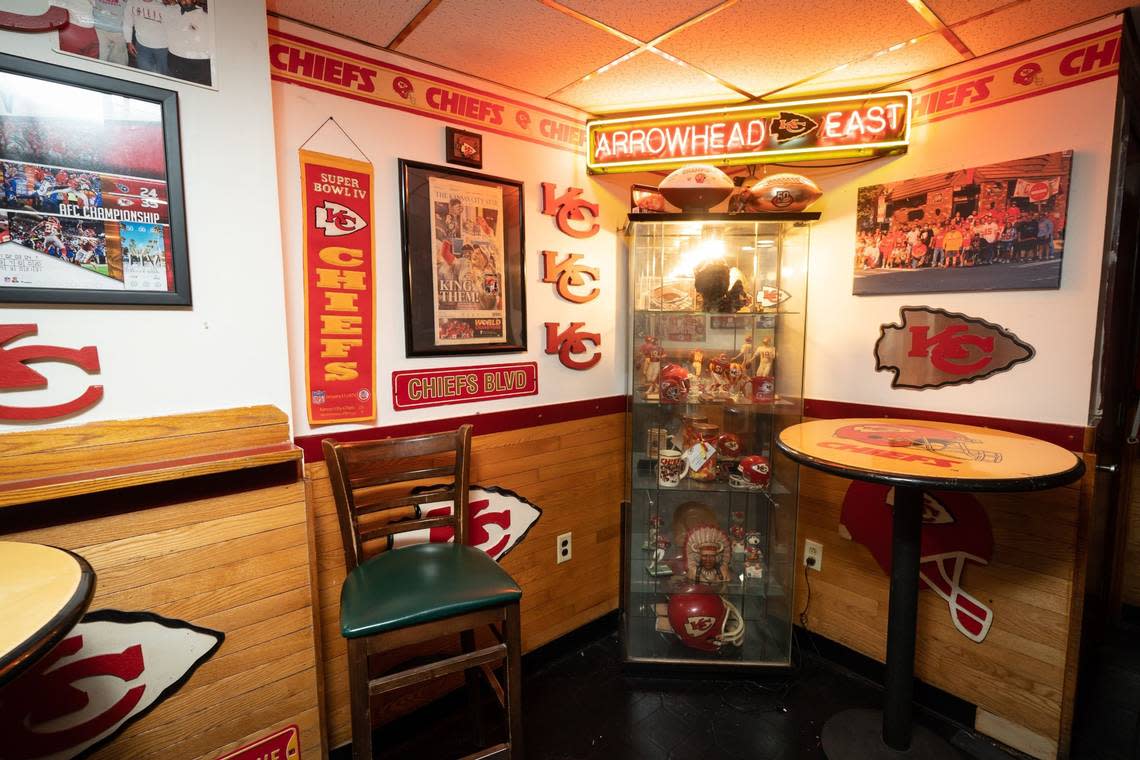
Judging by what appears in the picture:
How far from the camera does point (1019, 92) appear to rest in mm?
1983

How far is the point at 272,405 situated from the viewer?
68.1 inches

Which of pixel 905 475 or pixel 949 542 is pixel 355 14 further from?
pixel 949 542

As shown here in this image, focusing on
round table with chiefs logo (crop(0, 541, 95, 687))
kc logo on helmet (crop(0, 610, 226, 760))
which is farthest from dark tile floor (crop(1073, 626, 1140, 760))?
kc logo on helmet (crop(0, 610, 226, 760))

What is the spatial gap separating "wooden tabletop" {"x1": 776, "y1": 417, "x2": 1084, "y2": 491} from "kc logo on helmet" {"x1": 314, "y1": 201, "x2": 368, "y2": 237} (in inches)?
68.1

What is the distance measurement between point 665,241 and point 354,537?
6.05 feet

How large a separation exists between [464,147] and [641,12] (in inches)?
33.2

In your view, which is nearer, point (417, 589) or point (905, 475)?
point (905, 475)

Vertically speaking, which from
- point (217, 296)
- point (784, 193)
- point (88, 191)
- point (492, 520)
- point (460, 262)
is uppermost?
point (784, 193)

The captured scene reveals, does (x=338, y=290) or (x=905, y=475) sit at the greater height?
(x=338, y=290)

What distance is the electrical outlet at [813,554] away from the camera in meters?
2.66

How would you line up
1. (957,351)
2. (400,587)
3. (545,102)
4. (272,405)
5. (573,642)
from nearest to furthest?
1. (400,587)
2. (272,405)
3. (957,351)
4. (545,102)
5. (573,642)

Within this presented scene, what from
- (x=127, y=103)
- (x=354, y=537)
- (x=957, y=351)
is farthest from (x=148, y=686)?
(x=957, y=351)

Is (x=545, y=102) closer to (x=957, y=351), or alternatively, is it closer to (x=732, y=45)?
(x=732, y=45)

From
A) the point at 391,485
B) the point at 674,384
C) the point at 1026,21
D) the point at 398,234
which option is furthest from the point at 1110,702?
the point at 398,234
